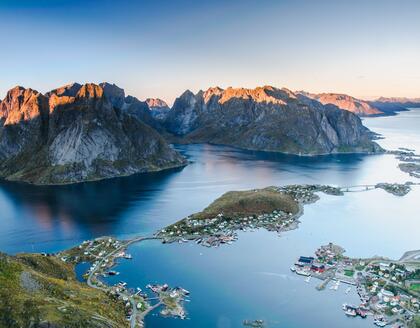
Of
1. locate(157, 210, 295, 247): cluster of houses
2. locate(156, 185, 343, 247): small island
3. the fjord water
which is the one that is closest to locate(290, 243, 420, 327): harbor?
the fjord water

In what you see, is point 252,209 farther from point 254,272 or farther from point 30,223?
point 30,223

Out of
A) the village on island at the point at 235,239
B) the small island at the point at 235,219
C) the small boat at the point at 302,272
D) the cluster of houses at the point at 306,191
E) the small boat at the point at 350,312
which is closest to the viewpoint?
the small boat at the point at 350,312

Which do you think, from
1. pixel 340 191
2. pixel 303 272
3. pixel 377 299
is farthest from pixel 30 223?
pixel 340 191

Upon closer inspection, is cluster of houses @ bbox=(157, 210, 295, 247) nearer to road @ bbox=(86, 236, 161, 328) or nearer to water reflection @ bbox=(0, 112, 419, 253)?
road @ bbox=(86, 236, 161, 328)

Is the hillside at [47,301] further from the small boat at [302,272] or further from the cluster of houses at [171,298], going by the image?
the small boat at [302,272]

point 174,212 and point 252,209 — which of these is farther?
point 174,212

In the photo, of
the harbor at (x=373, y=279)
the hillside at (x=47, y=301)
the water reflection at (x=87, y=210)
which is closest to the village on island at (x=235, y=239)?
the harbor at (x=373, y=279)
